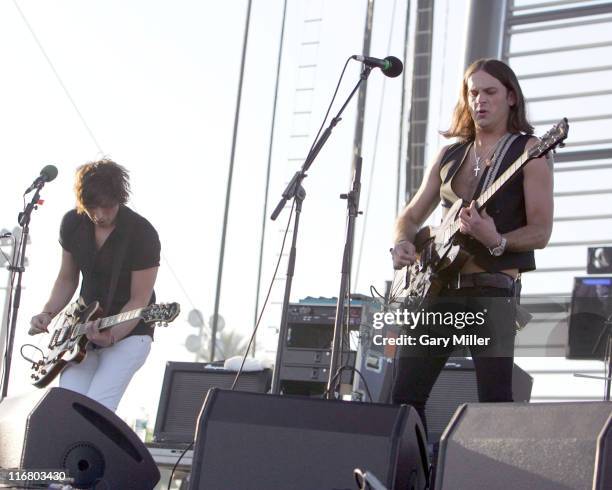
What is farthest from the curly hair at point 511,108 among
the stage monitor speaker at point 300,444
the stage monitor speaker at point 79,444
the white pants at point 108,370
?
the white pants at point 108,370

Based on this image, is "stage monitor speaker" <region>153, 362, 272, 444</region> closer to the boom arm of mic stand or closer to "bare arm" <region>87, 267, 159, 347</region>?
"bare arm" <region>87, 267, 159, 347</region>

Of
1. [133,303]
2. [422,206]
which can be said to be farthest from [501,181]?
[133,303]

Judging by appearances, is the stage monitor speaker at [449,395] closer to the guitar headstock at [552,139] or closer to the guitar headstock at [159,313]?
the guitar headstock at [159,313]

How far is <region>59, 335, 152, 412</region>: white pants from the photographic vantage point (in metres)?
4.67

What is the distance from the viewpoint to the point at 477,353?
352cm

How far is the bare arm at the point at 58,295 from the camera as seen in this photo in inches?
203

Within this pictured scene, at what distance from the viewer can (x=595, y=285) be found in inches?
246

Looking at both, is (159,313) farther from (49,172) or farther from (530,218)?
(530,218)

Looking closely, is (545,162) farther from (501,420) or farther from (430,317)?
(501,420)

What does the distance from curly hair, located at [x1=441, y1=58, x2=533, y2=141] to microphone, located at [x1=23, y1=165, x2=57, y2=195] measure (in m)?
2.55

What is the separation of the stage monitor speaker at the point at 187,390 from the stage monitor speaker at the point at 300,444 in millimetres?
2553

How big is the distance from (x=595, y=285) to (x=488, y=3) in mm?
2680

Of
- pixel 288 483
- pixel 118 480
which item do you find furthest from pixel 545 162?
pixel 118 480

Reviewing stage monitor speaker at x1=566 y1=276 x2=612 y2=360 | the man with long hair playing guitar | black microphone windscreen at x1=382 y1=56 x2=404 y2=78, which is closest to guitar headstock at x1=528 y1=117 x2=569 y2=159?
black microphone windscreen at x1=382 y1=56 x2=404 y2=78
